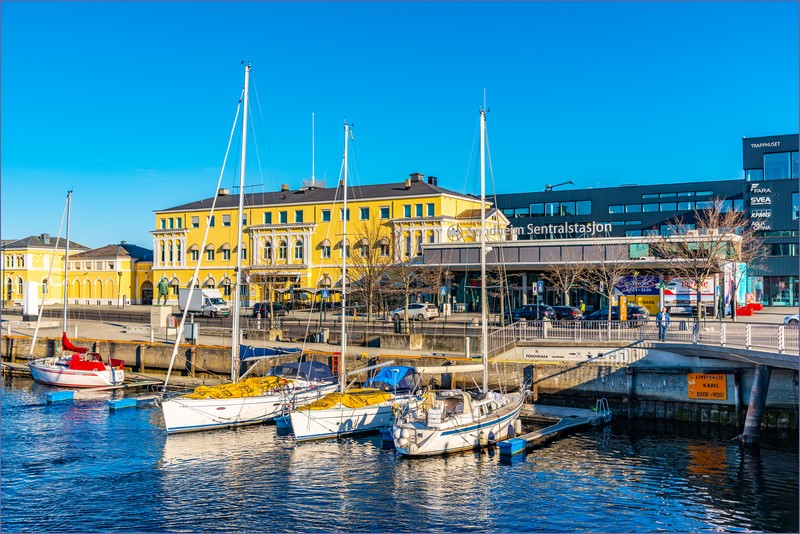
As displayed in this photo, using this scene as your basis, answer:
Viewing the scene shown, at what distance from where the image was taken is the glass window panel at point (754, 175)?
8162 centimetres

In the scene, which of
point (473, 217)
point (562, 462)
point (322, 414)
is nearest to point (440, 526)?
point (562, 462)

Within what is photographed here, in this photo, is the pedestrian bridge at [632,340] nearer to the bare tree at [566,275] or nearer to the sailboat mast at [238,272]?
the sailboat mast at [238,272]

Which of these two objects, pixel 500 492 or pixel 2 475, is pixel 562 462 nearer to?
pixel 500 492

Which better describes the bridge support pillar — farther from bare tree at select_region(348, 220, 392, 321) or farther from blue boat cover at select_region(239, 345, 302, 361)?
bare tree at select_region(348, 220, 392, 321)

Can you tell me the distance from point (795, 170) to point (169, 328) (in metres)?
67.5

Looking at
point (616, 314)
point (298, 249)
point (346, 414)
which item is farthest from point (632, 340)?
point (298, 249)

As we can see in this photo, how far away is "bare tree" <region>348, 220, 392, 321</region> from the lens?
2235 inches

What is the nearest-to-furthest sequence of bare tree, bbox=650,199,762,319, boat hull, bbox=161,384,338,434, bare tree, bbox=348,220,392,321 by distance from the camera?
1. boat hull, bbox=161,384,338,434
2. bare tree, bbox=650,199,762,319
3. bare tree, bbox=348,220,392,321

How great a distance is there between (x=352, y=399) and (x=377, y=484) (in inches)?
285

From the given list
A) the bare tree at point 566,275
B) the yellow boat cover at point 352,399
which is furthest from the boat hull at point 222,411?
the bare tree at point 566,275

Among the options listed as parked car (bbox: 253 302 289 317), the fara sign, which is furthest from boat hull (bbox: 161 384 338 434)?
parked car (bbox: 253 302 289 317)

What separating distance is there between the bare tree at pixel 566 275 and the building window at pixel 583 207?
33.8 metres

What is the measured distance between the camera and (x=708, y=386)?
32.0 m

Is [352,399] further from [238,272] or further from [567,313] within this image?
[567,313]
